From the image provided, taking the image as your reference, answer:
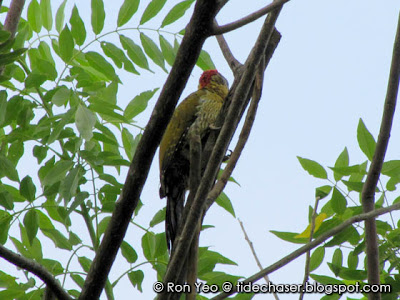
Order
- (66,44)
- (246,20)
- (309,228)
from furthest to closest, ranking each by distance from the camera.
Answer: (66,44) < (309,228) < (246,20)

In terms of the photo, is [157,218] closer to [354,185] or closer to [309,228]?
[309,228]

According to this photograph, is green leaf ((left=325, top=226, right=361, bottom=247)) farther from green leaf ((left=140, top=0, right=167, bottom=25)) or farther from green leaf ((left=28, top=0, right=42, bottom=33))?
green leaf ((left=28, top=0, right=42, bottom=33))

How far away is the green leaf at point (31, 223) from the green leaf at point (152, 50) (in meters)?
1.02

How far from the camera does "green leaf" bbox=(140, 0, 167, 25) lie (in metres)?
3.01

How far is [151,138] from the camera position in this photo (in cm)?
199

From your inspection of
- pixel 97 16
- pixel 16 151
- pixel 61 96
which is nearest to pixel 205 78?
pixel 97 16

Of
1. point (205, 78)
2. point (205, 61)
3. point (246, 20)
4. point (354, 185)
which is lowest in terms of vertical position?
point (354, 185)

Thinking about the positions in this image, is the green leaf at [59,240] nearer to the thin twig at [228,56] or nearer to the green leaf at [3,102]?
the green leaf at [3,102]

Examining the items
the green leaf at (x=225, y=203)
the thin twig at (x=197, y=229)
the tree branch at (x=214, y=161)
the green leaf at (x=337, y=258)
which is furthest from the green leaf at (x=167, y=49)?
the green leaf at (x=337, y=258)

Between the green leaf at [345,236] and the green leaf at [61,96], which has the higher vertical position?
the green leaf at [61,96]

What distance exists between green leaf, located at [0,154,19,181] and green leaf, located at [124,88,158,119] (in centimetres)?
74

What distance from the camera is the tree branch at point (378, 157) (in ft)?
6.98

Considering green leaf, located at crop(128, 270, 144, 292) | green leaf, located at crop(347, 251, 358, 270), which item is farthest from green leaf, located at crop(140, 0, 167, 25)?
green leaf, located at crop(347, 251, 358, 270)

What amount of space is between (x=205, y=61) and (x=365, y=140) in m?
1.05
